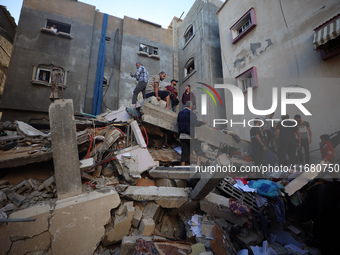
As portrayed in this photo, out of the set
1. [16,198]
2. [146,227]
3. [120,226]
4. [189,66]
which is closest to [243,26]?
[189,66]

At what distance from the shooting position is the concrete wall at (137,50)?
11.0 meters

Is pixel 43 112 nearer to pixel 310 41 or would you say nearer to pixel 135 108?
pixel 135 108

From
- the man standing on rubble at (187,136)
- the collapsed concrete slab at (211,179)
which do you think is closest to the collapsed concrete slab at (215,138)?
the man standing on rubble at (187,136)

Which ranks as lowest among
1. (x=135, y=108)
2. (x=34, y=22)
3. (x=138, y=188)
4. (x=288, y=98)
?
(x=138, y=188)

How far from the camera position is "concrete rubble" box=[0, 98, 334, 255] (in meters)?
2.46

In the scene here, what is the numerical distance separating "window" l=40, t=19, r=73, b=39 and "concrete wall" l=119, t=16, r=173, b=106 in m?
3.31

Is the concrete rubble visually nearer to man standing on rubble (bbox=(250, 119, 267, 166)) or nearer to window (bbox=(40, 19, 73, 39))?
man standing on rubble (bbox=(250, 119, 267, 166))

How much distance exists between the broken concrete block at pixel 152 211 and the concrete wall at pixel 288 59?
5702 mm

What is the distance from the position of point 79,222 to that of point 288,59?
8493 mm

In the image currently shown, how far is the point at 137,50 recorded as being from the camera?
38.1 feet

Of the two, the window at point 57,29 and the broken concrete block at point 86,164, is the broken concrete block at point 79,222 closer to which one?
the broken concrete block at point 86,164

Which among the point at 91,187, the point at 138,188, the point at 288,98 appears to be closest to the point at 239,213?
the point at 138,188

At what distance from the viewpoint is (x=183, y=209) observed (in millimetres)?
3393

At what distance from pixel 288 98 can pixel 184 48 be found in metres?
9.10
